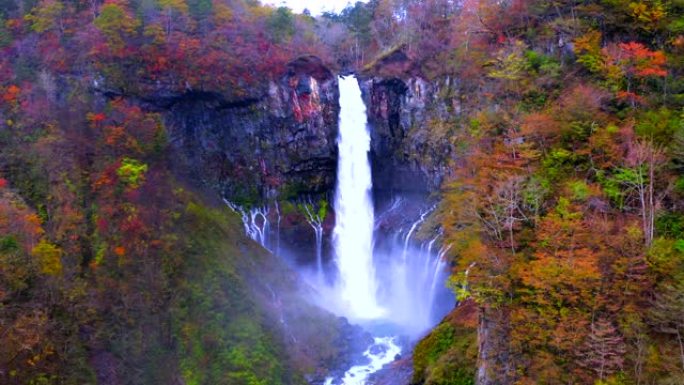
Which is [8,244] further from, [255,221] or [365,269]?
[365,269]

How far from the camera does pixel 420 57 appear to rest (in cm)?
3466

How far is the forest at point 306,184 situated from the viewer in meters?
15.5

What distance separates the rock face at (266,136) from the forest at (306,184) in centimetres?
15

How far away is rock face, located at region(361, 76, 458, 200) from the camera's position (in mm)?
32312

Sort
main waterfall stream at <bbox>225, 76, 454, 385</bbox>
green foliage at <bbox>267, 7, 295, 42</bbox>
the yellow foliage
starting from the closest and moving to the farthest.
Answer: the yellow foliage → main waterfall stream at <bbox>225, 76, 454, 385</bbox> → green foliage at <bbox>267, 7, 295, 42</bbox>

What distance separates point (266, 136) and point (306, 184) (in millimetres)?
4458

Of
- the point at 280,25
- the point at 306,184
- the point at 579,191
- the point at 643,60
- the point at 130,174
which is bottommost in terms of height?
the point at 306,184

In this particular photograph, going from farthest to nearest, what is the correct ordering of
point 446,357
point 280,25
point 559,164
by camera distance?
point 280,25 < point 559,164 < point 446,357

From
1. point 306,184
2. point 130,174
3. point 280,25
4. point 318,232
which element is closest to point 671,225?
point 318,232

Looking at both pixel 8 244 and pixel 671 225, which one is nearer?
pixel 671 225

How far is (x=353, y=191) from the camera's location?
35406mm

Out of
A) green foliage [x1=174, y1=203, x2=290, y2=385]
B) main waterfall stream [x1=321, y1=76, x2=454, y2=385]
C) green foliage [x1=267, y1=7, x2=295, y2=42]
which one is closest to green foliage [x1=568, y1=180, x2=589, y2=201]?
main waterfall stream [x1=321, y1=76, x2=454, y2=385]

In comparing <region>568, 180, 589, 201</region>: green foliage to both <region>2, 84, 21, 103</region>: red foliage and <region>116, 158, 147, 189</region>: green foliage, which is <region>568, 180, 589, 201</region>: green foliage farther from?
<region>2, 84, 21, 103</region>: red foliage

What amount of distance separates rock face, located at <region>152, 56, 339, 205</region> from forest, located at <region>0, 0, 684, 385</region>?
148 millimetres
